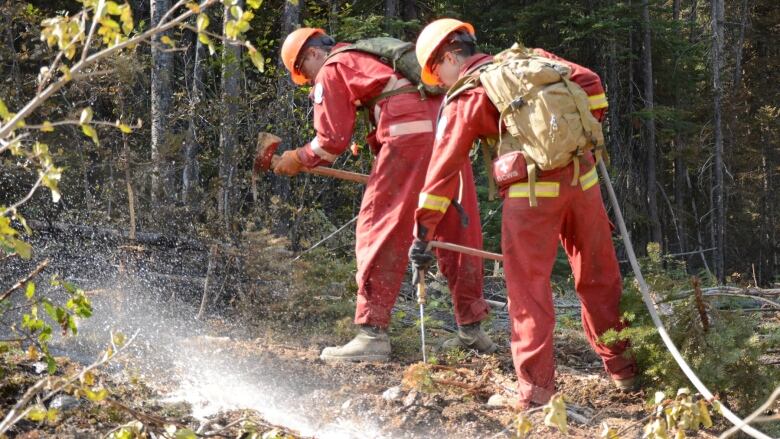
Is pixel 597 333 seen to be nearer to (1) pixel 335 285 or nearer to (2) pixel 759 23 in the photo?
(1) pixel 335 285

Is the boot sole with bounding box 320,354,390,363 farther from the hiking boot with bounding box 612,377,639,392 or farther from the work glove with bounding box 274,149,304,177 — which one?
the hiking boot with bounding box 612,377,639,392

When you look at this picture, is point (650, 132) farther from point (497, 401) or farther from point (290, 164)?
point (497, 401)

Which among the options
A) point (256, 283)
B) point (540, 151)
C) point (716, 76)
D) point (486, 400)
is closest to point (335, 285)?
point (256, 283)

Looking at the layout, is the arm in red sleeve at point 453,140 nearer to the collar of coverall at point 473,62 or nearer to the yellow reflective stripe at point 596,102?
the collar of coverall at point 473,62

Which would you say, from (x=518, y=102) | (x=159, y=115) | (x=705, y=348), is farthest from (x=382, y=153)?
(x=159, y=115)

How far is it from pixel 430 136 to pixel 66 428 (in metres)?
2.95

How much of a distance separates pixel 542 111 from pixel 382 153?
1.58 meters

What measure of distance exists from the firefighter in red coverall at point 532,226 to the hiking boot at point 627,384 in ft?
2.15

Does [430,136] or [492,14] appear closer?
[430,136]

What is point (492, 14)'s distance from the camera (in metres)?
16.4

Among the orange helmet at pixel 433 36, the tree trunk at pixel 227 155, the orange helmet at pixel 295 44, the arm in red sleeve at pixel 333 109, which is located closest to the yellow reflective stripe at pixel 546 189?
the orange helmet at pixel 433 36

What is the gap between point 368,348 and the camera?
6.01 m

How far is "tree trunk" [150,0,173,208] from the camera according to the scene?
7512 mm

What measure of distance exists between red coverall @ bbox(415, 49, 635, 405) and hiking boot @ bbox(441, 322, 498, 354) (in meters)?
1.38
